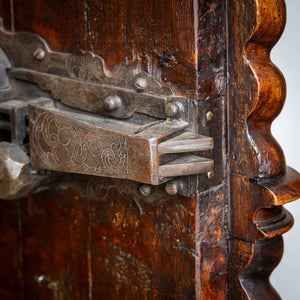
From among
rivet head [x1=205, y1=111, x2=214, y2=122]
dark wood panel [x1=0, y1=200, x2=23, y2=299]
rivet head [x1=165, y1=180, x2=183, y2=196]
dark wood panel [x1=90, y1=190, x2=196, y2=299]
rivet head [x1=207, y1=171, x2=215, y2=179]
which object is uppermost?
rivet head [x1=205, y1=111, x2=214, y2=122]

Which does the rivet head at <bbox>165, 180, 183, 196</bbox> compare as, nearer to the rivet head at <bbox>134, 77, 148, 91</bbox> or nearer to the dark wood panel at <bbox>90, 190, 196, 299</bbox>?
the dark wood panel at <bbox>90, 190, 196, 299</bbox>

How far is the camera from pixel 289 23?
4.61 feet

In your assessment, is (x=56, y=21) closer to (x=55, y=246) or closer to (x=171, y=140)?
(x=171, y=140)

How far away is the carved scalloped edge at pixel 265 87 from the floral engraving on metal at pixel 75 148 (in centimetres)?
25

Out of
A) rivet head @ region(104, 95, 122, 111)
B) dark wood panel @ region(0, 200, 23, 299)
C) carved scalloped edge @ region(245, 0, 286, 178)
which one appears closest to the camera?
carved scalloped edge @ region(245, 0, 286, 178)

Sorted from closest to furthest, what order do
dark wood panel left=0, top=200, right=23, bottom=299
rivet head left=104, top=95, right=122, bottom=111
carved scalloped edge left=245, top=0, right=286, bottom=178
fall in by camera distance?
carved scalloped edge left=245, top=0, right=286, bottom=178
rivet head left=104, top=95, right=122, bottom=111
dark wood panel left=0, top=200, right=23, bottom=299

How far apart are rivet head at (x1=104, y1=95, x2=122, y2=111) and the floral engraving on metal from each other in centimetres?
7

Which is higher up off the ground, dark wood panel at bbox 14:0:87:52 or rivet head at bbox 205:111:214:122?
dark wood panel at bbox 14:0:87:52

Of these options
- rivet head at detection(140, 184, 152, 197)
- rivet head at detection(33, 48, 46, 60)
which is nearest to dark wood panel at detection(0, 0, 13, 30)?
rivet head at detection(33, 48, 46, 60)

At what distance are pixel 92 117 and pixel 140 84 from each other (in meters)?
0.14

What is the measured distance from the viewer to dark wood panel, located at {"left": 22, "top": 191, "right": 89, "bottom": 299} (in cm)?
131

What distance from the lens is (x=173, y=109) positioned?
1.02 m

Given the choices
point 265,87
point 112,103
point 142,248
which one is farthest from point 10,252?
point 265,87

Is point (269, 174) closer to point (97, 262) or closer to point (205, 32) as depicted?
point (205, 32)
